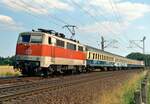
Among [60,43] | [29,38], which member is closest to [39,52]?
[29,38]

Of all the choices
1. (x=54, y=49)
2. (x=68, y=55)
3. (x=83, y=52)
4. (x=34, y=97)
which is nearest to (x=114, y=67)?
(x=83, y=52)

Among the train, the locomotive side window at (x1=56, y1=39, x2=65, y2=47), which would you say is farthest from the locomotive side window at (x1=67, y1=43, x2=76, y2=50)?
the locomotive side window at (x1=56, y1=39, x2=65, y2=47)

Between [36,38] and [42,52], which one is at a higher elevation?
[36,38]

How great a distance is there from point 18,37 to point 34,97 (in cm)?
1385

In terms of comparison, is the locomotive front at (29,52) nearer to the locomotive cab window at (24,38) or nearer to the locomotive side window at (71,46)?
the locomotive cab window at (24,38)

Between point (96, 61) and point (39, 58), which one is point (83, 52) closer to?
point (96, 61)

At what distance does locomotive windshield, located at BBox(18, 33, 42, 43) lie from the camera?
87.5 ft

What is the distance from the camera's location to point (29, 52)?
26516 mm

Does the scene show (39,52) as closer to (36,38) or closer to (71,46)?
(36,38)

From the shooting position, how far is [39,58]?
26.3 metres

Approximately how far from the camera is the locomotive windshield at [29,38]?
87.5ft

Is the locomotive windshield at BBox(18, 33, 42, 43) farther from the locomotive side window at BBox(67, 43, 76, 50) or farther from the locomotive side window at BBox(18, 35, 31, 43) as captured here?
the locomotive side window at BBox(67, 43, 76, 50)

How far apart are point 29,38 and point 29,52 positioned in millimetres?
1175

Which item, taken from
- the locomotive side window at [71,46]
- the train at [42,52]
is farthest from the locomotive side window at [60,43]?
the locomotive side window at [71,46]
